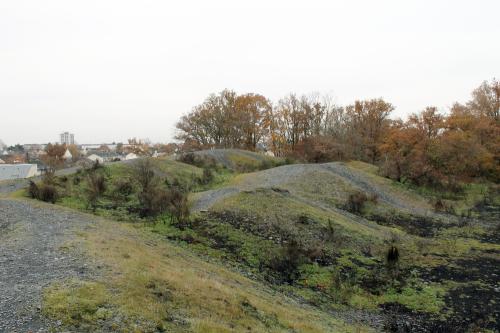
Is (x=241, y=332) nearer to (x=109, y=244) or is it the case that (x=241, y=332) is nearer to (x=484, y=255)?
(x=109, y=244)

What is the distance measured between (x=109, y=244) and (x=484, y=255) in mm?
15033

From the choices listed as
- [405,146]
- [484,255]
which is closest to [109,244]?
[484,255]

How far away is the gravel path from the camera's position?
622cm

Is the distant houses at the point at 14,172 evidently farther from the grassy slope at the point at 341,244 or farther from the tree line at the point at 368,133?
the grassy slope at the point at 341,244

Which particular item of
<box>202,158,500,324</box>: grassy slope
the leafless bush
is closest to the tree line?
<box>202,158,500,324</box>: grassy slope

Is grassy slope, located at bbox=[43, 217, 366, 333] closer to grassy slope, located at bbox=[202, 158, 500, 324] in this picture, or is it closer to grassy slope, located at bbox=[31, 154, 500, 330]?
grassy slope, located at bbox=[31, 154, 500, 330]

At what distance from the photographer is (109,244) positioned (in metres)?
11.0

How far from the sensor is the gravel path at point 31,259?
6.22 metres

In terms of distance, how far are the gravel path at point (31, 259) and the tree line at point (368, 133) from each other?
27.0m

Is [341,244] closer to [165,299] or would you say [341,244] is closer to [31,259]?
[165,299]

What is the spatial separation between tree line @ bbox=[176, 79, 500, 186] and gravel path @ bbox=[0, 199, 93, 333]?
26954 millimetres

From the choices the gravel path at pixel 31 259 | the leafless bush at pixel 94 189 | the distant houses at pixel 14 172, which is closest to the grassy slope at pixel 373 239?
the leafless bush at pixel 94 189

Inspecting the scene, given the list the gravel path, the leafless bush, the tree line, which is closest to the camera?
the gravel path

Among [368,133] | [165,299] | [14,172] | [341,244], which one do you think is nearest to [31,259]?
[165,299]
